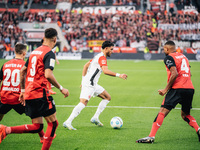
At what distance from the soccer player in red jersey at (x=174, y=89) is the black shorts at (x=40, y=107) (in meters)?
2.24

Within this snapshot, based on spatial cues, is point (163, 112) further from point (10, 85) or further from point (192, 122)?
point (10, 85)

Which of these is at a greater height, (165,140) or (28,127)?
(28,127)

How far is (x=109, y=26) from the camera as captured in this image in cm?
4122

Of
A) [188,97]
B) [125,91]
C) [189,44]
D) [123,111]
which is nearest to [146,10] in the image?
[189,44]

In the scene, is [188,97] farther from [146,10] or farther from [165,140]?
[146,10]

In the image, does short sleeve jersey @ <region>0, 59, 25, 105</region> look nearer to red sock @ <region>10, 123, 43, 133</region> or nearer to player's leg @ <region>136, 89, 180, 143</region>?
Result: red sock @ <region>10, 123, 43, 133</region>

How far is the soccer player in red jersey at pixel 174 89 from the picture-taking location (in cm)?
630

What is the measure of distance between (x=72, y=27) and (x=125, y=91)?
96.1 ft

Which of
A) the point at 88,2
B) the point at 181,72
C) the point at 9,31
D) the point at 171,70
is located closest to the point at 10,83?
the point at 171,70

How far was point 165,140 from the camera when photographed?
6621mm

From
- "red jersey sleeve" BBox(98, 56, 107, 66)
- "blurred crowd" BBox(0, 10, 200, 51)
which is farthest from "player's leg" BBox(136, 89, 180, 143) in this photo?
"blurred crowd" BBox(0, 10, 200, 51)

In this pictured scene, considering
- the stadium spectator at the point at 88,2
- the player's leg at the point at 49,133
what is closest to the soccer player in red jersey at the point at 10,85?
the player's leg at the point at 49,133

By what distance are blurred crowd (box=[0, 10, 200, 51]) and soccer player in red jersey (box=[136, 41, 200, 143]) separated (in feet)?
103

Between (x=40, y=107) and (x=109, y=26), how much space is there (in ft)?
121
